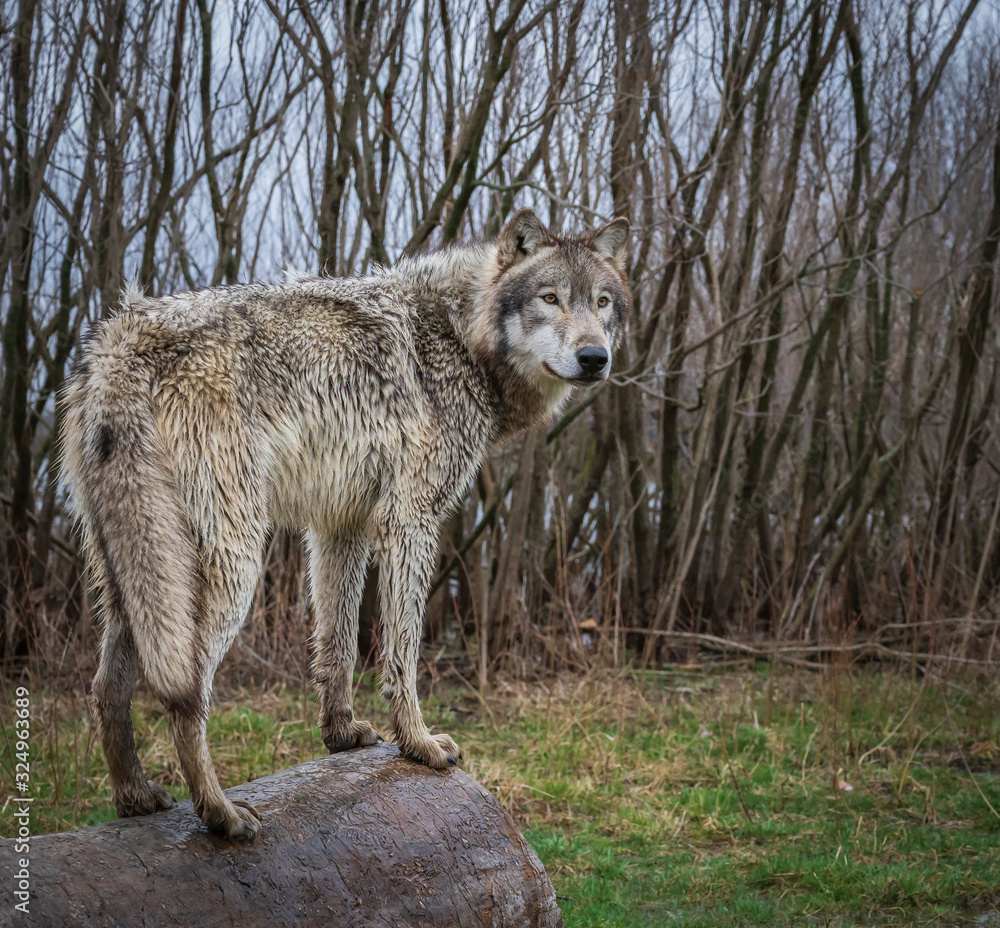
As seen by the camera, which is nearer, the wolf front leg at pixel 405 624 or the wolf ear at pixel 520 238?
the wolf front leg at pixel 405 624

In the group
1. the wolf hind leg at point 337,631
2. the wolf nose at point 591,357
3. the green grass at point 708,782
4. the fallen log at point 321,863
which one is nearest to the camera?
the fallen log at point 321,863

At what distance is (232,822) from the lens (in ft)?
11.1

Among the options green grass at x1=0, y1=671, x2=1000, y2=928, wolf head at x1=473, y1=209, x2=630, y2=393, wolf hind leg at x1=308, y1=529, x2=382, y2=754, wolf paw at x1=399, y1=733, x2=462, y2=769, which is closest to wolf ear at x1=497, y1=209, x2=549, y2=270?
wolf head at x1=473, y1=209, x2=630, y2=393

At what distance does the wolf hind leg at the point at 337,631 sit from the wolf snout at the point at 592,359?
4.35 feet

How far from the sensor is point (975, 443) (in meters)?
10.6

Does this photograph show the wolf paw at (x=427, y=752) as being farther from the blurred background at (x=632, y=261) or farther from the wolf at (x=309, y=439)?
the blurred background at (x=632, y=261)

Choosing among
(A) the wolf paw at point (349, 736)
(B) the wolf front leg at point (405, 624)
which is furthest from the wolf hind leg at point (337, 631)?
(B) the wolf front leg at point (405, 624)

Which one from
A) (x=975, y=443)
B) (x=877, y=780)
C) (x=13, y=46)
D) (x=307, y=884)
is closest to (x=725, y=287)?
(x=975, y=443)

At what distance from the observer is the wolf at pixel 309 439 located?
328 centimetres

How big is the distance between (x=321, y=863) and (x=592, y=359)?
242 cm

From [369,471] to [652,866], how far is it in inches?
127

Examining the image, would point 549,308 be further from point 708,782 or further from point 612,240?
point 708,782

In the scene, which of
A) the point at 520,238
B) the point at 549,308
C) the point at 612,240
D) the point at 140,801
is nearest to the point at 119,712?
the point at 140,801

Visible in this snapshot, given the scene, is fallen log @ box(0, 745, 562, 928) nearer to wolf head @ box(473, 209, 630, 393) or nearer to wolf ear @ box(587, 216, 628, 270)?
wolf head @ box(473, 209, 630, 393)
